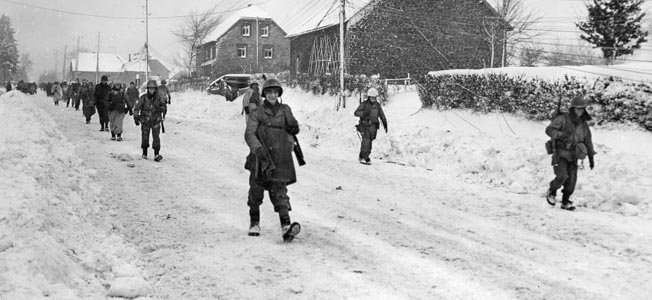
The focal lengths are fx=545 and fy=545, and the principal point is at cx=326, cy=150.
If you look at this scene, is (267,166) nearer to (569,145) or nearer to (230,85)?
(569,145)

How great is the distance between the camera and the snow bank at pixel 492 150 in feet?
30.6

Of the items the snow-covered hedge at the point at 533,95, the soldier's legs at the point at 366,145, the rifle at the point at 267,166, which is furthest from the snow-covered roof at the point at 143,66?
the rifle at the point at 267,166

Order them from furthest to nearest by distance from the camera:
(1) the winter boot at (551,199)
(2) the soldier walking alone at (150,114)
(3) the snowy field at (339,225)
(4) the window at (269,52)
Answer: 1. (4) the window at (269,52)
2. (2) the soldier walking alone at (150,114)
3. (1) the winter boot at (551,199)
4. (3) the snowy field at (339,225)

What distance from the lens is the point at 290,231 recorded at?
6.22 m

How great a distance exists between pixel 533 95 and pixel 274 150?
1006 centimetres

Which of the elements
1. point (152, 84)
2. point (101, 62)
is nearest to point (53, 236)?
point (152, 84)

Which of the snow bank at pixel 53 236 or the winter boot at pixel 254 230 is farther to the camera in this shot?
the winter boot at pixel 254 230

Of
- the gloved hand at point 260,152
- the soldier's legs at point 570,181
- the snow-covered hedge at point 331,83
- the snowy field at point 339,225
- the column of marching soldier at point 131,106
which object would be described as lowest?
the snowy field at point 339,225

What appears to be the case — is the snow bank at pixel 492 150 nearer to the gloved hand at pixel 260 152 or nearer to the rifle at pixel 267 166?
the rifle at pixel 267 166

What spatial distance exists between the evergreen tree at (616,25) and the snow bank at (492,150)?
14602mm

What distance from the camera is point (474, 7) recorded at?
3688 centimetres

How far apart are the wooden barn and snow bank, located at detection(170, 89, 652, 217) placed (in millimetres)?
13145

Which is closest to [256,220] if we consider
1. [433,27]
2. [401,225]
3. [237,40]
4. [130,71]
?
[401,225]

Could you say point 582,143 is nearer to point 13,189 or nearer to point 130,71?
point 13,189
